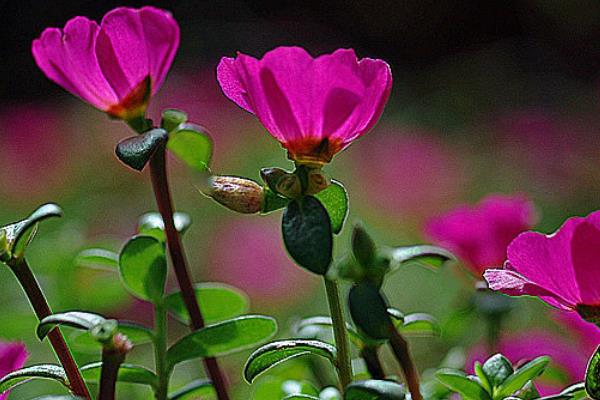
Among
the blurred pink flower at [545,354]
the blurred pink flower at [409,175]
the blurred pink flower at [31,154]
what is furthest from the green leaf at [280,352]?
the blurred pink flower at [31,154]

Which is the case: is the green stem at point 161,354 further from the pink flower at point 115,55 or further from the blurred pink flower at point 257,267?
the blurred pink flower at point 257,267

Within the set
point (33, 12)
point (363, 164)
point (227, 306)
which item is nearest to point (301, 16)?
point (33, 12)

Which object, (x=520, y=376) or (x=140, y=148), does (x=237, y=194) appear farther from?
(x=520, y=376)

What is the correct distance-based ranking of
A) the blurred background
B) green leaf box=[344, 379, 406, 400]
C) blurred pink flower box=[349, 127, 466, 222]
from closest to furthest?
green leaf box=[344, 379, 406, 400] → the blurred background → blurred pink flower box=[349, 127, 466, 222]

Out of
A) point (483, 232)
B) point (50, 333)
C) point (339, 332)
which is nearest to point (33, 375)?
point (50, 333)

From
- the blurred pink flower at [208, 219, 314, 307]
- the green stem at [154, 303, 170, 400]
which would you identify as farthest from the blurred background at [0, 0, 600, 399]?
the green stem at [154, 303, 170, 400]

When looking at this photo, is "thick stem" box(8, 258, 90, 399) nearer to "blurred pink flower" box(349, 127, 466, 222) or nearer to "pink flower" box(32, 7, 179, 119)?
"pink flower" box(32, 7, 179, 119)

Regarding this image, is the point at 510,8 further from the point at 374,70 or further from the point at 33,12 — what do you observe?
the point at 374,70
